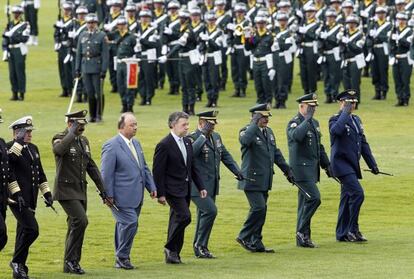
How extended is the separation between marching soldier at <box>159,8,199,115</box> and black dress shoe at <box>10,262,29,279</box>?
56.4 ft

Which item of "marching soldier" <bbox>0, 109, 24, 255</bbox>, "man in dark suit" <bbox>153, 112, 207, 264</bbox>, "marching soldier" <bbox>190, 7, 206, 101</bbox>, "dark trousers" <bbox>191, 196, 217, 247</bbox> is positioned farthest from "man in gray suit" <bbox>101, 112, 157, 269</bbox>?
"marching soldier" <bbox>190, 7, 206, 101</bbox>

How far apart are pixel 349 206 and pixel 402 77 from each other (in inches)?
612

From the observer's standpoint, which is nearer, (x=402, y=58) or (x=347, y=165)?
(x=347, y=165)

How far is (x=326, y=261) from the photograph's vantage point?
63.3ft

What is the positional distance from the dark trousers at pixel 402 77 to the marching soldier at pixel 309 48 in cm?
217

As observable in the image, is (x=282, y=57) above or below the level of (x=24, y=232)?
below

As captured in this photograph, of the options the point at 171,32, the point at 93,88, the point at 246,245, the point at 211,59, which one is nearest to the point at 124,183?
the point at 246,245

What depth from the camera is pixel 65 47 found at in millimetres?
38844

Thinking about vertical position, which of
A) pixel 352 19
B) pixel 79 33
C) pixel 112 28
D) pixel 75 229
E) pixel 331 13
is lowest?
pixel 75 229

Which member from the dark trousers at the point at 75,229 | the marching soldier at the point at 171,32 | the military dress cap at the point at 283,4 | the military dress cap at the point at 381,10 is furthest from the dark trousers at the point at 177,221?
the military dress cap at the point at 381,10

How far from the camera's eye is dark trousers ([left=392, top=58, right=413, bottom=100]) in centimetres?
3641

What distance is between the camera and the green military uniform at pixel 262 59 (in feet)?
118

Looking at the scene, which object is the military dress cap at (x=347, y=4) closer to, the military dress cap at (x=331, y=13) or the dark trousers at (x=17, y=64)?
the military dress cap at (x=331, y=13)

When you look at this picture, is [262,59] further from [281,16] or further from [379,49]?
[379,49]
